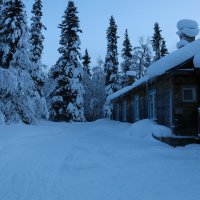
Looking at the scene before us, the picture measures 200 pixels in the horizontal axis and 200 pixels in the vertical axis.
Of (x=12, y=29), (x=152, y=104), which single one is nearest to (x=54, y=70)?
(x=12, y=29)

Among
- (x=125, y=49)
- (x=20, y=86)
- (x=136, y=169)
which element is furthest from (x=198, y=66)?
(x=125, y=49)

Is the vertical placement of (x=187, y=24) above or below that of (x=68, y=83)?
above

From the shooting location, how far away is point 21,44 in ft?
71.8

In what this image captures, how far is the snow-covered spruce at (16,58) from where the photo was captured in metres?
21.1

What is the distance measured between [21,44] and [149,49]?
34.2 metres

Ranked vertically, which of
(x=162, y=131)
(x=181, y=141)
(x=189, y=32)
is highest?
(x=189, y=32)

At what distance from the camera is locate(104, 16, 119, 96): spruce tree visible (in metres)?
44.0

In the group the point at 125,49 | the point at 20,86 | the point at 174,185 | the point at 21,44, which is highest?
the point at 125,49

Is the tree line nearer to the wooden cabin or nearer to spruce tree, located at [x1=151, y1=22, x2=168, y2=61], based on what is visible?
spruce tree, located at [x1=151, y1=22, x2=168, y2=61]

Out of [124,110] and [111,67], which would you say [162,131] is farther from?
[111,67]

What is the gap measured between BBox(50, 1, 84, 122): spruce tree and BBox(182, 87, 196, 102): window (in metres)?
20.9

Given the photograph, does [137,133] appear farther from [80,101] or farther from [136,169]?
[80,101]

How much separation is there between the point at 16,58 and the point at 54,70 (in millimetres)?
15174

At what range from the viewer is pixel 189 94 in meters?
15.2
